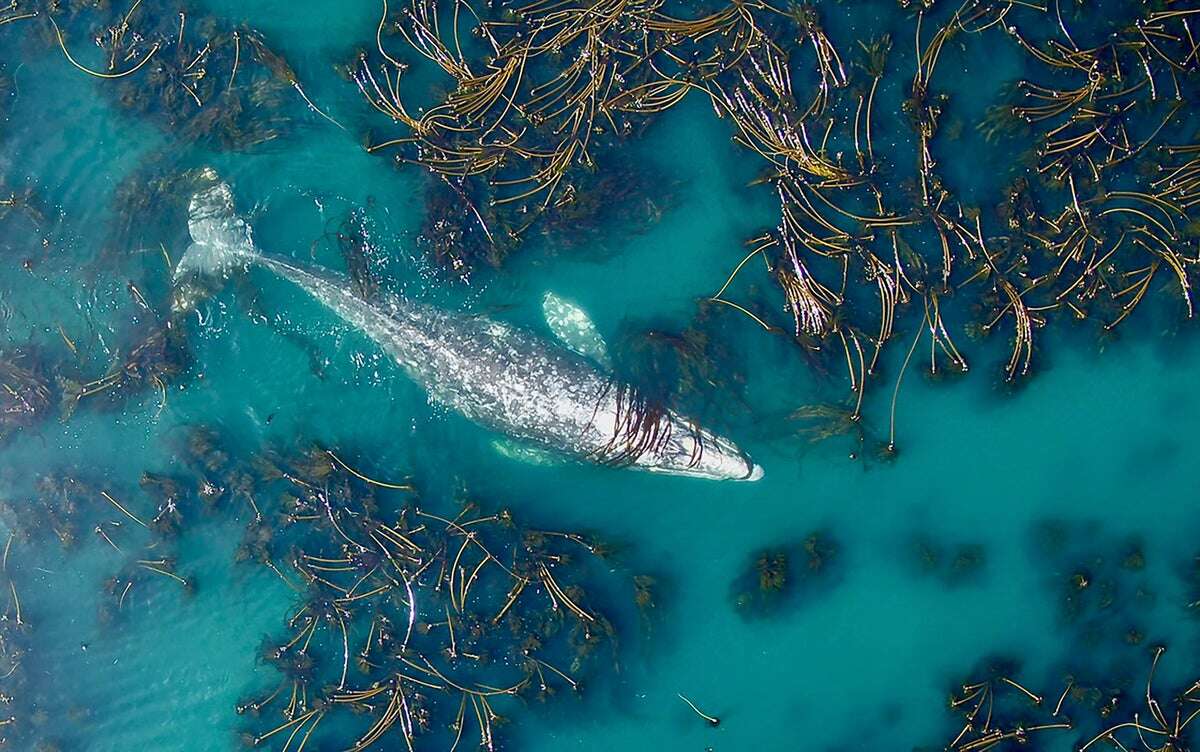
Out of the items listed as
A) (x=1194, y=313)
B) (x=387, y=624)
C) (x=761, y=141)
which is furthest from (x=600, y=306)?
(x=1194, y=313)

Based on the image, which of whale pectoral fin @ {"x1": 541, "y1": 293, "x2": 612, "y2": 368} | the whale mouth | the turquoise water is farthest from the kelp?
the whale mouth

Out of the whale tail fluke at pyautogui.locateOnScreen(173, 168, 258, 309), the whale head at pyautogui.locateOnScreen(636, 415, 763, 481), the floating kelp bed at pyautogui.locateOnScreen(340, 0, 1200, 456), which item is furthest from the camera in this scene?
the whale tail fluke at pyautogui.locateOnScreen(173, 168, 258, 309)

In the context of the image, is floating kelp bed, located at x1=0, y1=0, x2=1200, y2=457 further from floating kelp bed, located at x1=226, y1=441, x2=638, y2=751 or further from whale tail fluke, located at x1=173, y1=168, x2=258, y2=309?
floating kelp bed, located at x1=226, y1=441, x2=638, y2=751

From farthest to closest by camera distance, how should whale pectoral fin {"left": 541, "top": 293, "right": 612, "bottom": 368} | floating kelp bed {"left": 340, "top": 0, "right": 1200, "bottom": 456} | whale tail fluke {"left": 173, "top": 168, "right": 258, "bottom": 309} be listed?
whale tail fluke {"left": 173, "top": 168, "right": 258, "bottom": 309}
whale pectoral fin {"left": 541, "top": 293, "right": 612, "bottom": 368}
floating kelp bed {"left": 340, "top": 0, "right": 1200, "bottom": 456}

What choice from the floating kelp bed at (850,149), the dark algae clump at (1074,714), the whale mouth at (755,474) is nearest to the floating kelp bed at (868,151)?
the floating kelp bed at (850,149)

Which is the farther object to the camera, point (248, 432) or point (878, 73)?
point (248, 432)

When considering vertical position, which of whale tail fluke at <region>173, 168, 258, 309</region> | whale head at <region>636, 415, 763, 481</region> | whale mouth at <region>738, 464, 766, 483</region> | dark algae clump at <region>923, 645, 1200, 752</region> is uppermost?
whale tail fluke at <region>173, 168, 258, 309</region>

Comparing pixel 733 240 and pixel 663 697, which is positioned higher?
pixel 733 240

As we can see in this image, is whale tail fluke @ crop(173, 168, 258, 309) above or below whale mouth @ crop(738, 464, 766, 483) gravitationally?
above

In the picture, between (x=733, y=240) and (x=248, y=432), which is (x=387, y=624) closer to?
(x=248, y=432)
